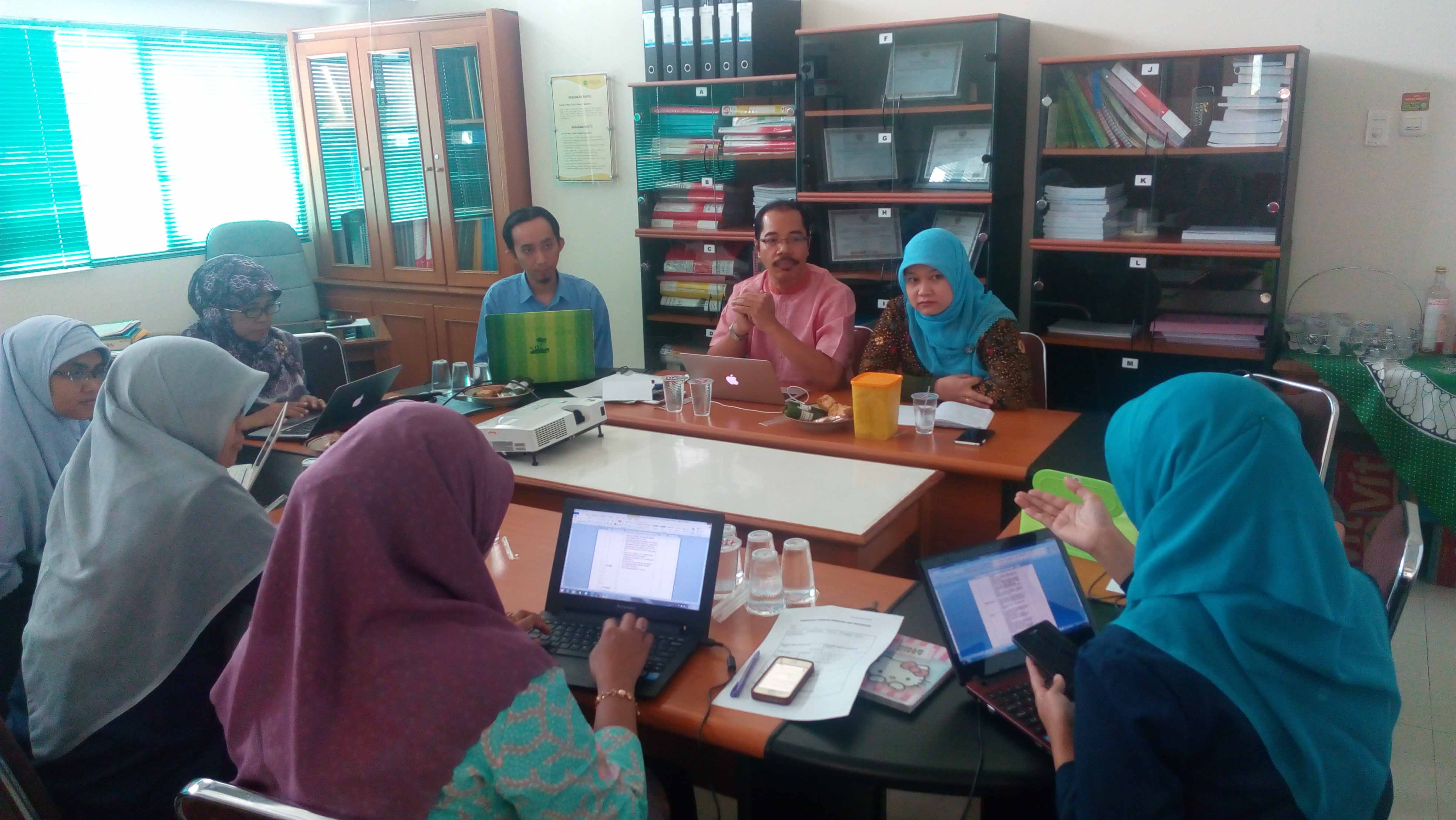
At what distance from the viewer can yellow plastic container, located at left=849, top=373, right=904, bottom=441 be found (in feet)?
8.34

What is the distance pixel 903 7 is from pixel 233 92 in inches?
133

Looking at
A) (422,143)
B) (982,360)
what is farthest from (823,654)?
(422,143)

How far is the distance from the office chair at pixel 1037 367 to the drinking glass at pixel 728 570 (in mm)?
1534

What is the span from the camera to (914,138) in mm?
3820

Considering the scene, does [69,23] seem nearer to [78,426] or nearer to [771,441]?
[78,426]

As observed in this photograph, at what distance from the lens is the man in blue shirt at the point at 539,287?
138 inches

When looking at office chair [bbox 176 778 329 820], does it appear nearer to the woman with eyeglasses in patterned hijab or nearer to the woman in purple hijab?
the woman in purple hijab

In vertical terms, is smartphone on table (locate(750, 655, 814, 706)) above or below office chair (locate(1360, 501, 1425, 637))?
below

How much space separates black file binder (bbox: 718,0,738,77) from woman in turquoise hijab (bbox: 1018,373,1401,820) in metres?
3.22

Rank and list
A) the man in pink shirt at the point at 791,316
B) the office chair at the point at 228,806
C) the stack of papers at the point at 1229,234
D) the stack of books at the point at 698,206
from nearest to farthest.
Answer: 1. the office chair at the point at 228,806
2. the man in pink shirt at the point at 791,316
3. the stack of papers at the point at 1229,234
4. the stack of books at the point at 698,206

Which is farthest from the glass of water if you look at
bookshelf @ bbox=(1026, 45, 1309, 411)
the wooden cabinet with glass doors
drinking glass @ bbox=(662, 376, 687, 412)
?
the wooden cabinet with glass doors

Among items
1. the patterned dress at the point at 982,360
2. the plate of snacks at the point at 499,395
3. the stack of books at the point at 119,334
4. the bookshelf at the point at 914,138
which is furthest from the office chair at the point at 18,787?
the bookshelf at the point at 914,138

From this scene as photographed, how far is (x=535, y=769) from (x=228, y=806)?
0.31 m

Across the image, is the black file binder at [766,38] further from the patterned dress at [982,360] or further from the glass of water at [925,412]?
the glass of water at [925,412]
